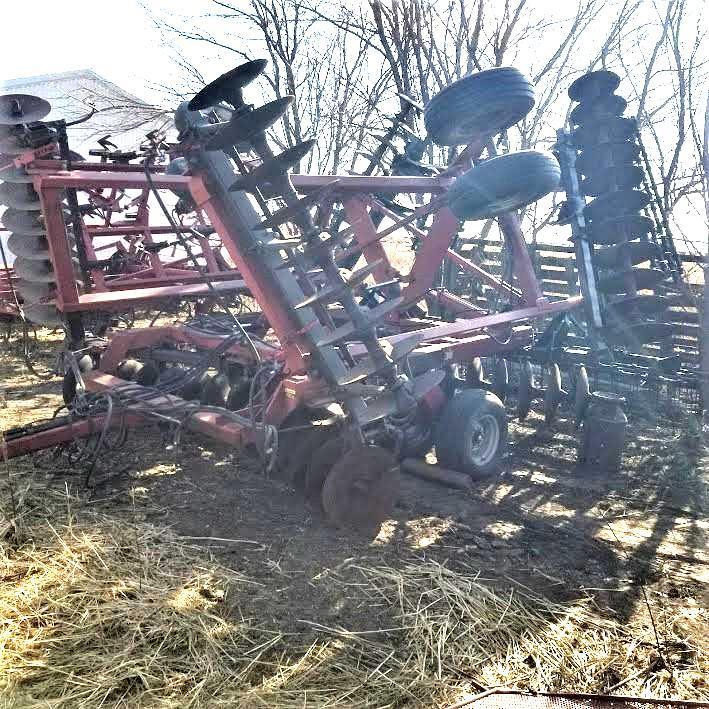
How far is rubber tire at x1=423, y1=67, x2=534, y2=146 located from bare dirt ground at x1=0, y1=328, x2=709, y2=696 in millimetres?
2259

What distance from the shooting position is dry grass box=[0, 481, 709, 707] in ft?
7.64

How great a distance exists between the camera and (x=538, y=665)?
251 cm

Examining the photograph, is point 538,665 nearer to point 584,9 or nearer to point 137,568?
point 137,568

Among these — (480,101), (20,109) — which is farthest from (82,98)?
(480,101)

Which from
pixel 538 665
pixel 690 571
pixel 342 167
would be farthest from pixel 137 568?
pixel 342 167

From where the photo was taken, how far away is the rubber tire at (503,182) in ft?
13.5

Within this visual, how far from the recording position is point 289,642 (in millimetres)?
2584

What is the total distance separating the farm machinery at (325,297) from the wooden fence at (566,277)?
2.34ft

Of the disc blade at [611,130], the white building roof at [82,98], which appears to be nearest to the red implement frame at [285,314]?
the disc blade at [611,130]

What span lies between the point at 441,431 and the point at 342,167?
340 inches

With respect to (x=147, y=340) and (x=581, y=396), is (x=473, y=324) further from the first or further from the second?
(x=147, y=340)

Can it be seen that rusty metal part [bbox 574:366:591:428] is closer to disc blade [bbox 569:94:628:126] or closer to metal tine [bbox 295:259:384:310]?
metal tine [bbox 295:259:384:310]

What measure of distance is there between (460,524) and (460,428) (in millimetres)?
722

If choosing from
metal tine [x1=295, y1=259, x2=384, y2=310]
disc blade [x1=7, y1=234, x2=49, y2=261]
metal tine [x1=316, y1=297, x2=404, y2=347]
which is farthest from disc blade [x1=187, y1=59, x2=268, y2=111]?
disc blade [x1=7, y1=234, x2=49, y2=261]
